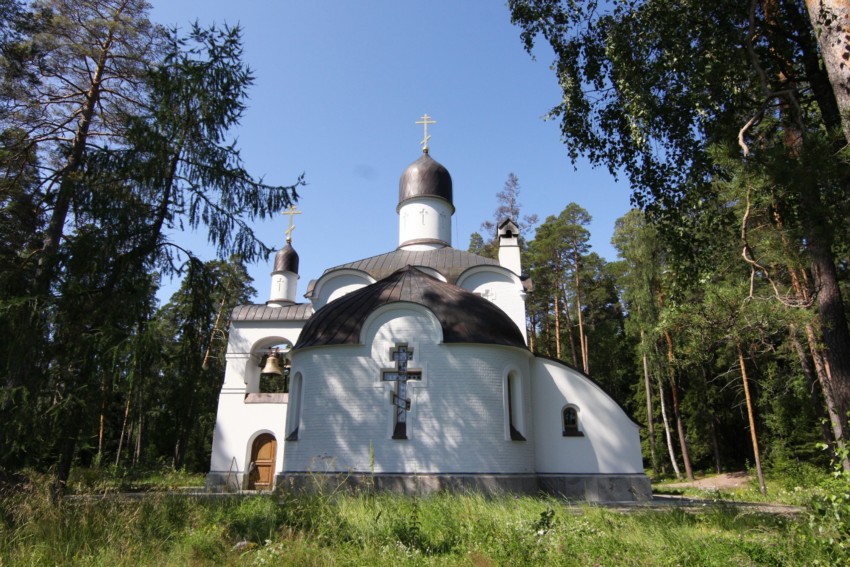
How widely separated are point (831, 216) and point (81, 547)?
7561 millimetres

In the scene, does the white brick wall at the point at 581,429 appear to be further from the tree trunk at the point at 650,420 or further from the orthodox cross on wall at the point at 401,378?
the tree trunk at the point at 650,420

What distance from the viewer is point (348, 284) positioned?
15.5 meters

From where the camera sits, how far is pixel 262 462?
14898 mm

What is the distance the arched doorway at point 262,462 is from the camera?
48.3 ft

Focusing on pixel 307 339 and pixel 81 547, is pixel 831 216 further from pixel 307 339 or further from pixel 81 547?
pixel 307 339

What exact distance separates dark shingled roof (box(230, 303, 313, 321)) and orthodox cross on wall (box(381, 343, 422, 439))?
6191mm

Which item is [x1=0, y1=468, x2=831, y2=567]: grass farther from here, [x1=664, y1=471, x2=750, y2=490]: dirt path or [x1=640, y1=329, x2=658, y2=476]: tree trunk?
[x1=640, y1=329, x2=658, y2=476]: tree trunk

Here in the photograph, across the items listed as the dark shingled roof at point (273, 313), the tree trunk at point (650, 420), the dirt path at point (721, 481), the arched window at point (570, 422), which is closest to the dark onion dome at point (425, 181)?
the dark shingled roof at point (273, 313)

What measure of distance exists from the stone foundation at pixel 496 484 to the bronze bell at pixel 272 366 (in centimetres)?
384

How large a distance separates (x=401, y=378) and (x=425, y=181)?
31.9ft

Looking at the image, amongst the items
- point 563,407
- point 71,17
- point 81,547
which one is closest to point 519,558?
point 81,547

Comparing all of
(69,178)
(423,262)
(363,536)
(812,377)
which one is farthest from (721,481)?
(69,178)

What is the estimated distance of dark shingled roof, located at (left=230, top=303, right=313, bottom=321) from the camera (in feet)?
53.6

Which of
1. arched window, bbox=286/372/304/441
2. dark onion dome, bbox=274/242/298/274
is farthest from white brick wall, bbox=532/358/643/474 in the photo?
dark onion dome, bbox=274/242/298/274
